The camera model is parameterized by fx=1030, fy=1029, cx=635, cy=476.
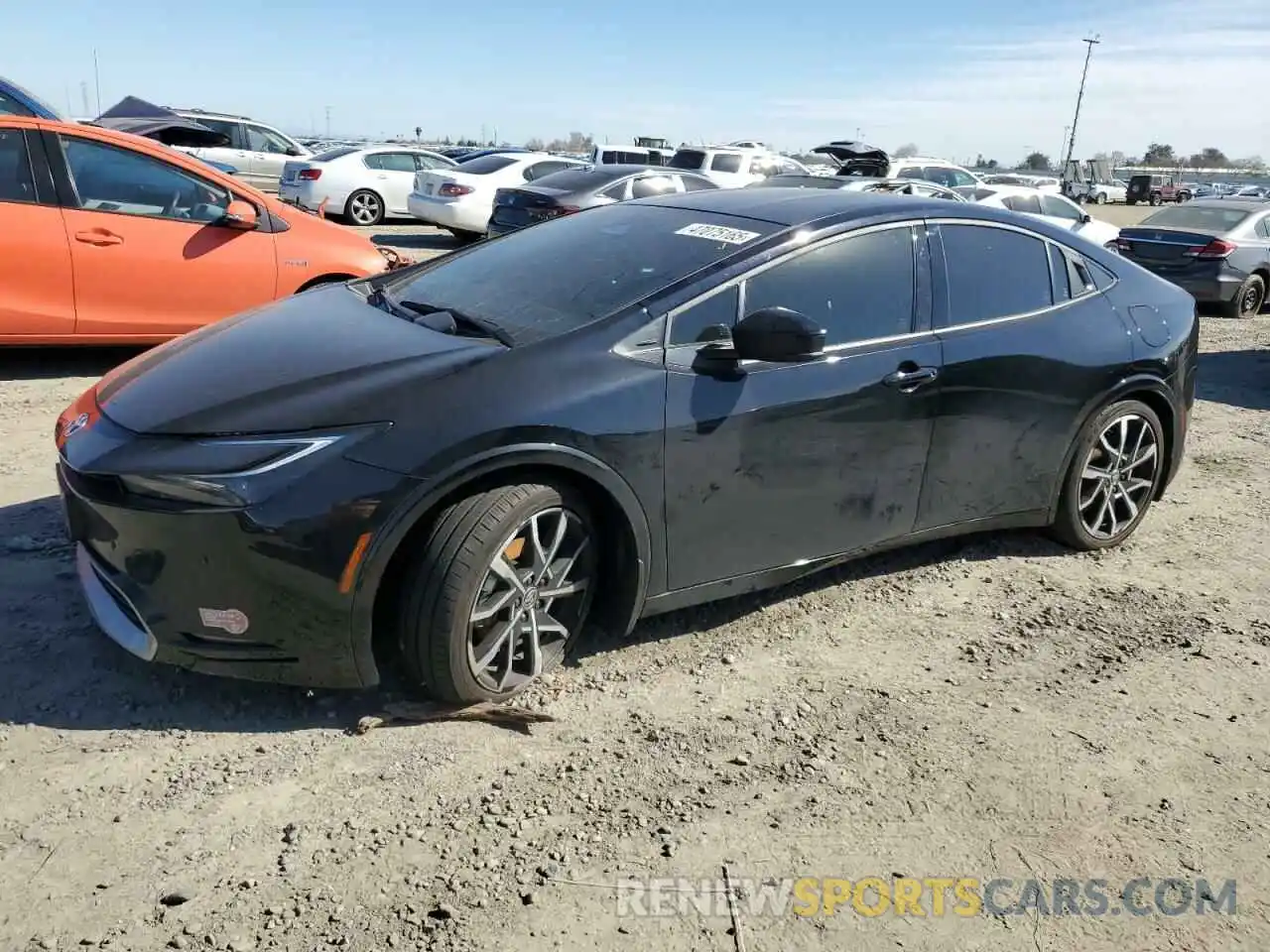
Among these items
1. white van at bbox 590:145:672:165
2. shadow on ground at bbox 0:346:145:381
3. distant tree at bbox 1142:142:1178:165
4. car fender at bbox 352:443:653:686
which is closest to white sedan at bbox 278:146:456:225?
white van at bbox 590:145:672:165

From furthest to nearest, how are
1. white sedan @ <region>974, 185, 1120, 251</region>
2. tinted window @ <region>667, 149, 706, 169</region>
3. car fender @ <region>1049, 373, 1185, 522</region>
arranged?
tinted window @ <region>667, 149, 706, 169</region> < white sedan @ <region>974, 185, 1120, 251</region> < car fender @ <region>1049, 373, 1185, 522</region>

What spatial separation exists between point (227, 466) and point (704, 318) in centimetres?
155

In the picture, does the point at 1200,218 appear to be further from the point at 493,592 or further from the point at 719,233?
the point at 493,592

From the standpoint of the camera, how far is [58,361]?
22.5 feet

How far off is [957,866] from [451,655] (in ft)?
4.84

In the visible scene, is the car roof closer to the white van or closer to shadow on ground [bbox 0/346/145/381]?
shadow on ground [bbox 0/346/145/381]

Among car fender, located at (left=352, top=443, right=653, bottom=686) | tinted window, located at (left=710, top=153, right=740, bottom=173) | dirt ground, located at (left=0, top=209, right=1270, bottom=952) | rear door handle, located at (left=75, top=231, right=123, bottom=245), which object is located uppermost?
tinted window, located at (left=710, top=153, right=740, bottom=173)

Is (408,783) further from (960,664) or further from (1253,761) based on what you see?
(1253,761)

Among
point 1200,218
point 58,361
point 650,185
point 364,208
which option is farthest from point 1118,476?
point 364,208

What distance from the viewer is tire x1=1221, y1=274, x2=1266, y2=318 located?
41.0ft

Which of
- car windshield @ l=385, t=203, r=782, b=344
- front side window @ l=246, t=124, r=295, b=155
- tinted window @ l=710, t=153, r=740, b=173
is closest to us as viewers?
car windshield @ l=385, t=203, r=782, b=344

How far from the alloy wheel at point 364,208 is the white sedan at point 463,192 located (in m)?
1.11

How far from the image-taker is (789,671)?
355 cm

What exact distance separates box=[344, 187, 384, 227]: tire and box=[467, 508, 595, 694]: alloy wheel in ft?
51.5
